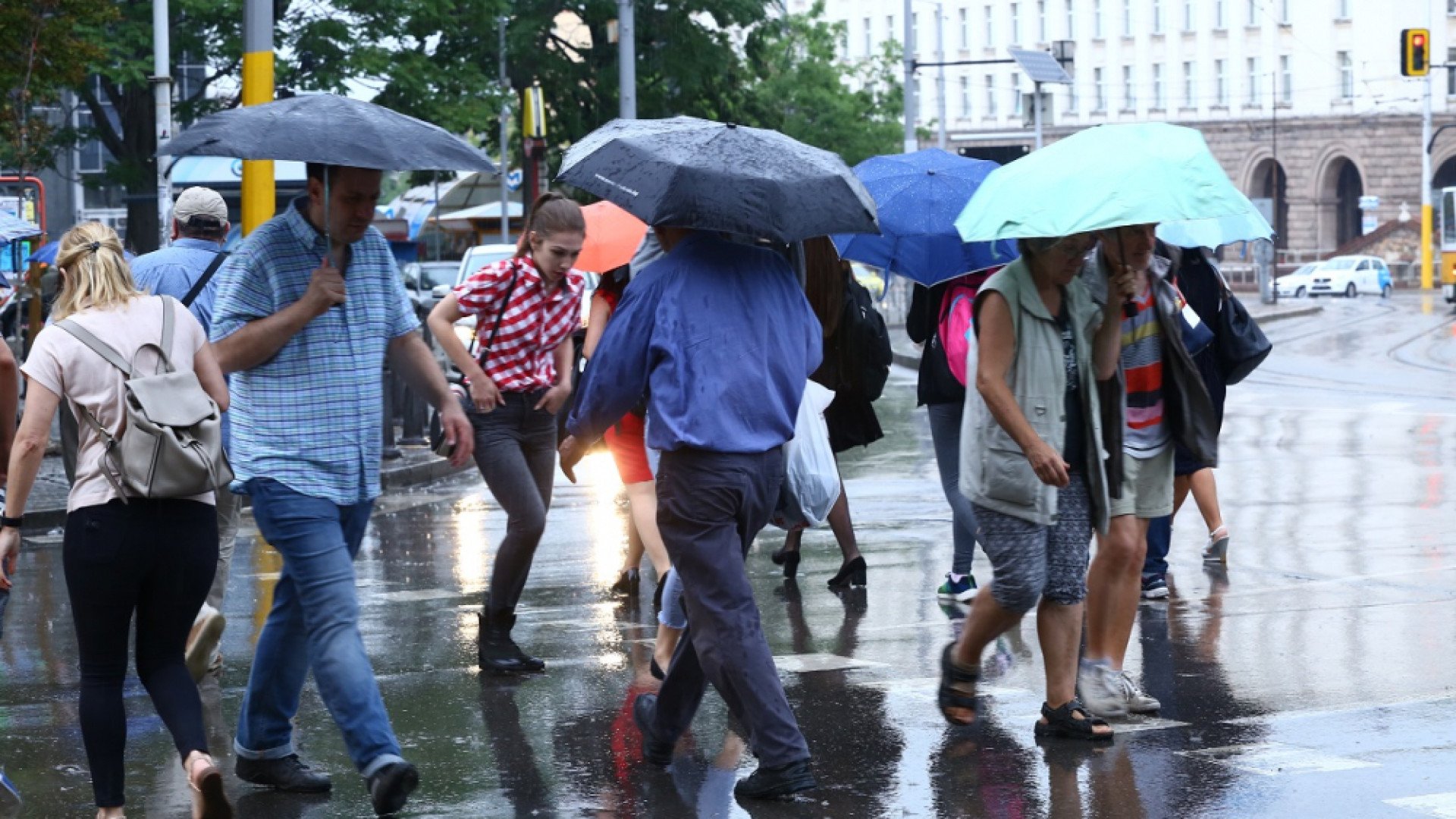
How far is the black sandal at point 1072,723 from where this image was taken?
6.34 meters

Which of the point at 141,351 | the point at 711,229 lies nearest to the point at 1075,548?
the point at 711,229

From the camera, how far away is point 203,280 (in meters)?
7.15

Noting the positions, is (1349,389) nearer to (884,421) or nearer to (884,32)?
(884,421)

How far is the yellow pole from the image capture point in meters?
69.1

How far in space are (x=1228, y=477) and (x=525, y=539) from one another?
25.8 ft

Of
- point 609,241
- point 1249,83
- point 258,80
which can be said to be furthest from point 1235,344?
point 1249,83

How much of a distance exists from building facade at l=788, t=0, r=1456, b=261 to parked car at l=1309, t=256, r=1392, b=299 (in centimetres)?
869

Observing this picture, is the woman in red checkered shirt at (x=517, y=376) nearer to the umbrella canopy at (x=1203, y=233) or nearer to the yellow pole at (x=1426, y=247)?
the umbrella canopy at (x=1203, y=233)

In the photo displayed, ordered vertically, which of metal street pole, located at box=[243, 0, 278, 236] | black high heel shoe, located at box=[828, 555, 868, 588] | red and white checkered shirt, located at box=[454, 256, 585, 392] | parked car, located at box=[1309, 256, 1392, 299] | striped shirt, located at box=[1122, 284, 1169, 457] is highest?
parked car, located at box=[1309, 256, 1392, 299]

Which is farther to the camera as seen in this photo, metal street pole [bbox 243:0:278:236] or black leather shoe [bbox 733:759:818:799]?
metal street pole [bbox 243:0:278:236]

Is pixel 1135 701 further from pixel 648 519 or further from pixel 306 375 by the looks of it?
pixel 306 375

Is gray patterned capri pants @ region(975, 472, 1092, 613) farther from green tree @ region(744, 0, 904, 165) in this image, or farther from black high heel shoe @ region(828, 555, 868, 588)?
green tree @ region(744, 0, 904, 165)

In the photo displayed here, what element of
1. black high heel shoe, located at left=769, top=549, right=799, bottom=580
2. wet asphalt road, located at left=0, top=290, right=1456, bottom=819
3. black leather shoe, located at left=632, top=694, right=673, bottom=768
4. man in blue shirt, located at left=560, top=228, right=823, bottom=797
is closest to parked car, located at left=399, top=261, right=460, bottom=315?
wet asphalt road, located at left=0, top=290, right=1456, bottom=819

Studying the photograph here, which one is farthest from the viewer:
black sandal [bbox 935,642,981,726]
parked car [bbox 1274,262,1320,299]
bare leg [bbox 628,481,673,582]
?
parked car [bbox 1274,262,1320,299]
